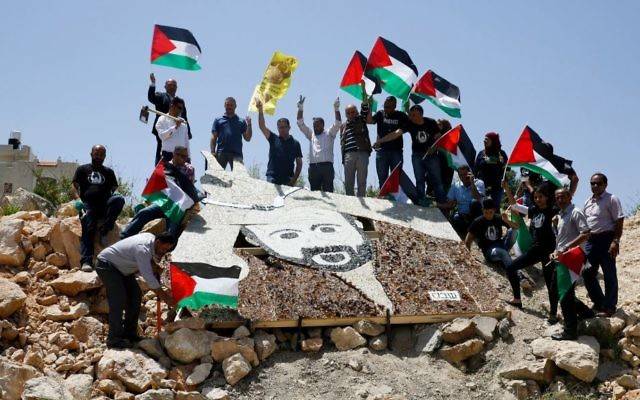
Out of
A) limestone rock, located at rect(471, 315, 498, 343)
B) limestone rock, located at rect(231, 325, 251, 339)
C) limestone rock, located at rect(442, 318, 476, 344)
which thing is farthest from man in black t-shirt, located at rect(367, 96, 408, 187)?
limestone rock, located at rect(231, 325, 251, 339)

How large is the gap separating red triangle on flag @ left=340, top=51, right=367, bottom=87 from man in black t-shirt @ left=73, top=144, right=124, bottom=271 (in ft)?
14.6

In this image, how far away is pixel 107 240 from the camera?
37.1ft

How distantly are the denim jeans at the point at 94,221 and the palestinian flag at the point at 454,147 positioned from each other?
16.1ft

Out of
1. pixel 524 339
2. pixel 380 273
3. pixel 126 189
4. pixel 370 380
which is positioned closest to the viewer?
pixel 370 380

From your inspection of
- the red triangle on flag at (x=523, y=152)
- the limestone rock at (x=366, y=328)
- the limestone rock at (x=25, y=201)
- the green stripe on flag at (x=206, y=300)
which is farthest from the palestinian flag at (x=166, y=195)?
the red triangle on flag at (x=523, y=152)

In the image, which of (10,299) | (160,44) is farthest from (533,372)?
(160,44)

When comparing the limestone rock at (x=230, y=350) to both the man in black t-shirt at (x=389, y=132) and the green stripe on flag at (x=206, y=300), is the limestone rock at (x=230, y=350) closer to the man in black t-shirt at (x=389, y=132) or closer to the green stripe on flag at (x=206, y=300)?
the green stripe on flag at (x=206, y=300)

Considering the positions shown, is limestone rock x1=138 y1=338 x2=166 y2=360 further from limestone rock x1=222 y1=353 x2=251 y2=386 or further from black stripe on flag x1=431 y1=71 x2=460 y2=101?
black stripe on flag x1=431 y1=71 x2=460 y2=101

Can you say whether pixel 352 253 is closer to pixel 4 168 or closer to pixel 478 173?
pixel 478 173

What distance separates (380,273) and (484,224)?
185cm

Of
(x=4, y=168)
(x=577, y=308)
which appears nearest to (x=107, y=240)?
(x=577, y=308)

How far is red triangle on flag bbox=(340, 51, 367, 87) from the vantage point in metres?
13.9

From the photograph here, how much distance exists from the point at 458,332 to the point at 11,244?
5.74 metres

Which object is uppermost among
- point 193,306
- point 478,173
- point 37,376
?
point 478,173
